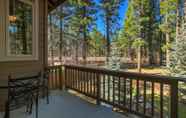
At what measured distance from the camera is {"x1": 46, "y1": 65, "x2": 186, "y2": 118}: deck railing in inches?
111

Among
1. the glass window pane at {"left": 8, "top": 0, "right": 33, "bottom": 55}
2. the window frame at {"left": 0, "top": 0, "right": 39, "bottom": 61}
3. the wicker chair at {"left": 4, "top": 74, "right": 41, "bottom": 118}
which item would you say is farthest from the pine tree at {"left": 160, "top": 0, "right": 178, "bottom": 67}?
the wicker chair at {"left": 4, "top": 74, "right": 41, "bottom": 118}

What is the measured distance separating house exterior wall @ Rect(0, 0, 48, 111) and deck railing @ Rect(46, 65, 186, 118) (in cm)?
99

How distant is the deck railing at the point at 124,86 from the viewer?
9.22ft

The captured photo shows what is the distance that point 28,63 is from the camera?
432cm

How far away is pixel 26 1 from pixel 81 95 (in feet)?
8.88

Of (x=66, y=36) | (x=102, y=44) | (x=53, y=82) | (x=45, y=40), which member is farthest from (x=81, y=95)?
(x=102, y=44)

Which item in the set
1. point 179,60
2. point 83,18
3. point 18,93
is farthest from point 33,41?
point 83,18

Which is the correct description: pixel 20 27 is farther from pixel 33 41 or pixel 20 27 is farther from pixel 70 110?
pixel 70 110

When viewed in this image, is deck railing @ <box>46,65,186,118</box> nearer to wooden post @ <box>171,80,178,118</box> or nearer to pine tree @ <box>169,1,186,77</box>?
wooden post @ <box>171,80,178,118</box>

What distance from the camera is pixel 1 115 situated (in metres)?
3.58

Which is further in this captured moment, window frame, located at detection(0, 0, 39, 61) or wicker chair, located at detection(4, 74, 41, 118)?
window frame, located at detection(0, 0, 39, 61)

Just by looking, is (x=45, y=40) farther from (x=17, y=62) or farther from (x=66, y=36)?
(x=66, y=36)

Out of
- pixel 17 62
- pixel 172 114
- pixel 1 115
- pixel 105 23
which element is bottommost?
pixel 1 115

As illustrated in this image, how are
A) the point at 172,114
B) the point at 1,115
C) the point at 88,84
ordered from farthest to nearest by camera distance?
the point at 88,84 < the point at 1,115 < the point at 172,114
